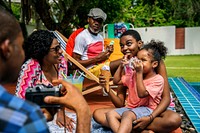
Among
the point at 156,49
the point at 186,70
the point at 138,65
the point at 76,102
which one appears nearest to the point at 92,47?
the point at 156,49

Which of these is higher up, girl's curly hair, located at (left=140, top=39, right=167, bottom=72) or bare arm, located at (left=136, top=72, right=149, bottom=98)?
girl's curly hair, located at (left=140, top=39, right=167, bottom=72)

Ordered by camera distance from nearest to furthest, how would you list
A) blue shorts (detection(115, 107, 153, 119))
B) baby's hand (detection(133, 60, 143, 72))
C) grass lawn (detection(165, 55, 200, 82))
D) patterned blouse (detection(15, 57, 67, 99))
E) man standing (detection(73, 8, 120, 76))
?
patterned blouse (detection(15, 57, 67, 99))
baby's hand (detection(133, 60, 143, 72))
blue shorts (detection(115, 107, 153, 119))
man standing (detection(73, 8, 120, 76))
grass lawn (detection(165, 55, 200, 82))

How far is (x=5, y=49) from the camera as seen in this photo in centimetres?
73

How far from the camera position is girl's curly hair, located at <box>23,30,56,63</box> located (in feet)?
9.24

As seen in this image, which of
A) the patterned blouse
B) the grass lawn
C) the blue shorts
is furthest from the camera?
the grass lawn

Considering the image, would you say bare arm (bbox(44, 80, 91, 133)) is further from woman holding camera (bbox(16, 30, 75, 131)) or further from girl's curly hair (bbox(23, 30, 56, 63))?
girl's curly hair (bbox(23, 30, 56, 63))

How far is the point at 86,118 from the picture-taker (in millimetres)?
1256

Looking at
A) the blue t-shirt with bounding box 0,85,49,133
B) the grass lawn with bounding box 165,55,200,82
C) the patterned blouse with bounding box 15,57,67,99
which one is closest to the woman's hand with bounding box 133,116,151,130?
the patterned blouse with bounding box 15,57,67,99

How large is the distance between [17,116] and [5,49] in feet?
0.53

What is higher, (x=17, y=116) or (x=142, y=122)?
(x=17, y=116)

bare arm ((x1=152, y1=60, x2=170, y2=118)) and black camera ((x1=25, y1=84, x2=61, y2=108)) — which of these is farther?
bare arm ((x1=152, y1=60, x2=170, y2=118))

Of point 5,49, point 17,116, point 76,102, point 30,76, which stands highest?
point 5,49

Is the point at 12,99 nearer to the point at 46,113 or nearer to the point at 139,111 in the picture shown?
the point at 46,113

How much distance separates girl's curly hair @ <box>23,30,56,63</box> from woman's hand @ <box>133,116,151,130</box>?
0.96 meters
